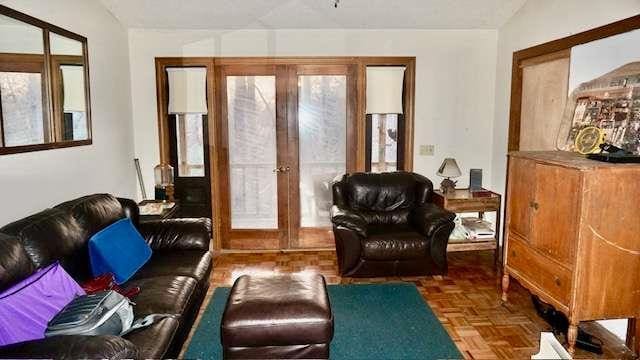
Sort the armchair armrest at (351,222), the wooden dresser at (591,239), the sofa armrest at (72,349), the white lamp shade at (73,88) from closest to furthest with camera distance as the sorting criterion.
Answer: the sofa armrest at (72,349)
the wooden dresser at (591,239)
the white lamp shade at (73,88)
the armchair armrest at (351,222)

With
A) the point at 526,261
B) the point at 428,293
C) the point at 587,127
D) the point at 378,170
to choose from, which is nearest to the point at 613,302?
the point at 526,261

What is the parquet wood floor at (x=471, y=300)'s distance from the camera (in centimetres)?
277

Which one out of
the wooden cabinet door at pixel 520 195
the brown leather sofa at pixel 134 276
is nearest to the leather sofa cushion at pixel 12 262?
the brown leather sofa at pixel 134 276

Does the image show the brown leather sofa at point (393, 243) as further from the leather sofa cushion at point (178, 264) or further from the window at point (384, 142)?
the leather sofa cushion at point (178, 264)

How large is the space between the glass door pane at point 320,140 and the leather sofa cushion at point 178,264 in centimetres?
176

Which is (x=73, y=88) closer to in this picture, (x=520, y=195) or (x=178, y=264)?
(x=178, y=264)

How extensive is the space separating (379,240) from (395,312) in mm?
695

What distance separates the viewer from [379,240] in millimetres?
3748

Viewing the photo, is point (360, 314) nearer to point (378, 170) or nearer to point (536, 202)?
point (536, 202)

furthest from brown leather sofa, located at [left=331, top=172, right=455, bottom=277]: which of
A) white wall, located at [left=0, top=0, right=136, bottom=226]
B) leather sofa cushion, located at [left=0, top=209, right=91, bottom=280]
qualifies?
white wall, located at [left=0, top=0, right=136, bottom=226]

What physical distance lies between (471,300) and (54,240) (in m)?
2.94

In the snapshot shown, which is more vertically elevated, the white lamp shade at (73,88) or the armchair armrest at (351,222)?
the white lamp shade at (73,88)

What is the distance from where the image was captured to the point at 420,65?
4.70 metres

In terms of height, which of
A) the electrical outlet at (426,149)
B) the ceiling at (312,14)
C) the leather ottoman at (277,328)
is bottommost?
the leather ottoman at (277,328)
